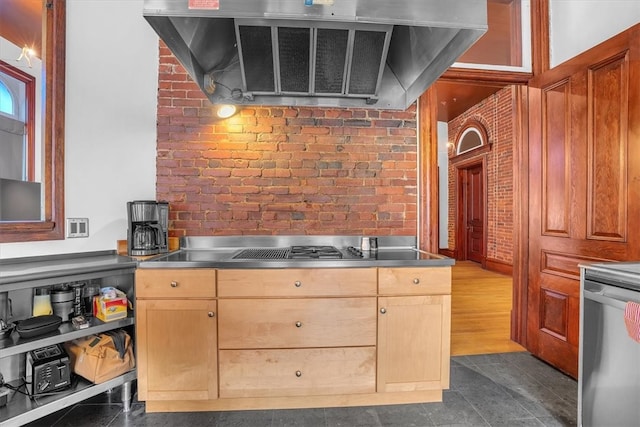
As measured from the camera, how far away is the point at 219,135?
2.29 m

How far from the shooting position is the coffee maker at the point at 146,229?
6.32 feet

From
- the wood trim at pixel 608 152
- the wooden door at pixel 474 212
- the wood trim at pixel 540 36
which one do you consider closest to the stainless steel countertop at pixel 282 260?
the wood trim at pixel 608 152

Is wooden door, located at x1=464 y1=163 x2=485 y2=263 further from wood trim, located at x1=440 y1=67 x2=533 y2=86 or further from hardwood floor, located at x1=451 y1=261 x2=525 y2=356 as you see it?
wood trim, located at x1=440 y1=67 x2=533 y2=86

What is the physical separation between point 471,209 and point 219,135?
19.7ft

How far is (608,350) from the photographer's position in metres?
1.37

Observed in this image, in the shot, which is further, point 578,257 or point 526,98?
point 526,98

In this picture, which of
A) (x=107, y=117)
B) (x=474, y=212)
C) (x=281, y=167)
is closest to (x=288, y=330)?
(x=281, y=167)

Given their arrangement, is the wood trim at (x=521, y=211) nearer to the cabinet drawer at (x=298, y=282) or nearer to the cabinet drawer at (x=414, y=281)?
the cabinet drawer at (x=414, y=281)

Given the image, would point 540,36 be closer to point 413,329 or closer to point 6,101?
point 413,329

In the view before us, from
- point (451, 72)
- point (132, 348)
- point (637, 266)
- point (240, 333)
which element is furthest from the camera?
point (451, 72)

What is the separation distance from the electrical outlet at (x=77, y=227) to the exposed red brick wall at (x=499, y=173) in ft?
19.1

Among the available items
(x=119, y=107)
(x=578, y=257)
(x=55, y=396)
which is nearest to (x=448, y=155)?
(x=578, y=257)

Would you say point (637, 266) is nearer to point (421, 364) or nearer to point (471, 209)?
point (421, 364)

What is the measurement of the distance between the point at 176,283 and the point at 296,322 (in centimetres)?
72
